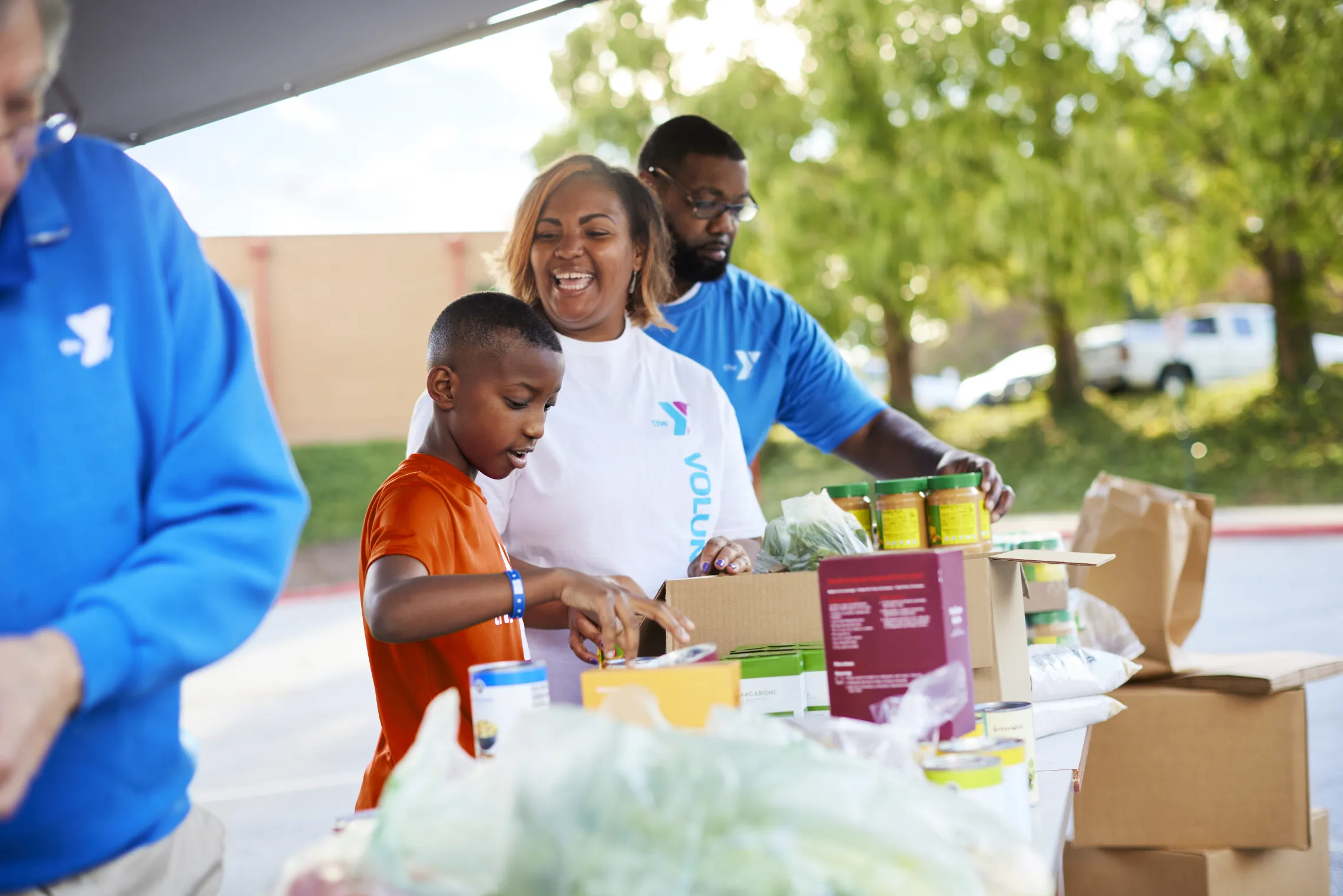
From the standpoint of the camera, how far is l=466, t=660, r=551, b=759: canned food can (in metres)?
1.55

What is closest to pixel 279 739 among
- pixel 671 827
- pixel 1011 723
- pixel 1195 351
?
pixel 1011 723

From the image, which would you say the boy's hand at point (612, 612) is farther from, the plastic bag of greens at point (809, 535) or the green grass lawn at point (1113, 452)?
the green grass lawn at point (1113, 452)

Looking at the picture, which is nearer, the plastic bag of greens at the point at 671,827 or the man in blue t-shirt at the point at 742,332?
the plastic bag of greens at the point at 671,827

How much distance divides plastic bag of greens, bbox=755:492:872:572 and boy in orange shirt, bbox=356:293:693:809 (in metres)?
0.43

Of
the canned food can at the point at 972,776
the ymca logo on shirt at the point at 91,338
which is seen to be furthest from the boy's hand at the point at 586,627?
the ymca logo on shirt at the point at 91,338

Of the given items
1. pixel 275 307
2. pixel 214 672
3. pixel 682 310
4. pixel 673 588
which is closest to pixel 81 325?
pixel 673 588

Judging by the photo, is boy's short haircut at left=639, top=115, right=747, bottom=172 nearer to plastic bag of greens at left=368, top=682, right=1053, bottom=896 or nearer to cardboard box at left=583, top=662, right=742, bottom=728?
cardboard box at left=583, top=662, right=742, bottom=728

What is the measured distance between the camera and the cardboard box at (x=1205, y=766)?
3398mm

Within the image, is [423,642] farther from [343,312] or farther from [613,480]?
[343,312]

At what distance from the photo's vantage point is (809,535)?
2.39m

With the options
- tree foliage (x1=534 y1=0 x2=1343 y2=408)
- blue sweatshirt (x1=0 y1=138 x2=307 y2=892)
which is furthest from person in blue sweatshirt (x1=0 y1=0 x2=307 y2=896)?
tree foliage (x1=534 y1=0 x2=1343 y2=408)

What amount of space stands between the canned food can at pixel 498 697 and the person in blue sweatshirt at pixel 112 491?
11.9 inches

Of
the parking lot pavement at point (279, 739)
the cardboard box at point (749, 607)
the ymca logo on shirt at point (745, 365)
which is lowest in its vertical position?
the parking lot pavement at point (279, 739)

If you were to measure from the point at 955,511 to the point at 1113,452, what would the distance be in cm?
1606
